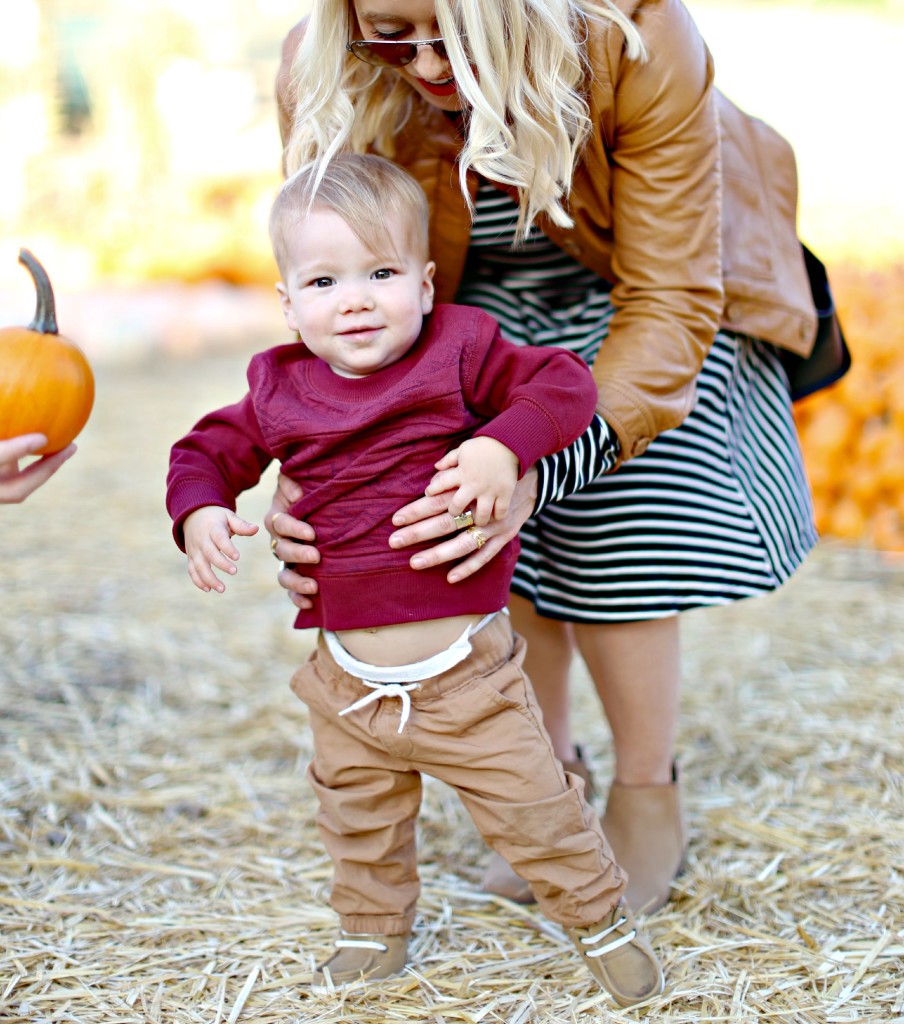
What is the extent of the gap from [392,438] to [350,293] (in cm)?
22

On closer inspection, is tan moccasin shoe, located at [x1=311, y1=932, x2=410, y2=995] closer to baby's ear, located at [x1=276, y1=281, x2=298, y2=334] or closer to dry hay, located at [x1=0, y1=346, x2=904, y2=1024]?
dry hay, located at [x1=0, y1=346, x2=904, y2=1024]

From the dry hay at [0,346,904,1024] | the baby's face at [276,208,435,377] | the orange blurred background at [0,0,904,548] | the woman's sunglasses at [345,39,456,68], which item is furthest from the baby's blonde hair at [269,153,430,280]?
the orange blurred background at [0,0,904,548]

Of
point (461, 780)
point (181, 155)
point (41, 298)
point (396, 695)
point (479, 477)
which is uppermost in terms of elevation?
point (41, 298)

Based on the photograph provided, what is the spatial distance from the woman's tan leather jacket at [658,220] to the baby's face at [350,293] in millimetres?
329

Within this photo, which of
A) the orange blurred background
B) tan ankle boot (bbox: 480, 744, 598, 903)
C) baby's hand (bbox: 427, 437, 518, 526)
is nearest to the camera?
baby's hand (bbox: 427, 437, 518, 526)

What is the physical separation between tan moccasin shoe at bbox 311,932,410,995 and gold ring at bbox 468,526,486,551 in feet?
2.21

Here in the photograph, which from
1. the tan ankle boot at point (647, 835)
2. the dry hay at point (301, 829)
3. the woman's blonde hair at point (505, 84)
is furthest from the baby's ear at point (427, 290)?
the dry hay at point (301, 829)

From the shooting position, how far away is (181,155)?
9.38m

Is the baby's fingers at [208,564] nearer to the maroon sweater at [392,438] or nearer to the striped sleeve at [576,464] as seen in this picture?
the maroon sweater at [392,438]

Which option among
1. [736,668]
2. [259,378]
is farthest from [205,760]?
[736,668]

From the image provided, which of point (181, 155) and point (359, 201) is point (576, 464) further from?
point (181, 155)

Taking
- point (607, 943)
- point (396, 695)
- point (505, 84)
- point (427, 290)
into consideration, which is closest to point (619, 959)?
point (607, 943)

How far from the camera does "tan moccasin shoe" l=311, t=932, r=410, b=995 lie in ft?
5.88

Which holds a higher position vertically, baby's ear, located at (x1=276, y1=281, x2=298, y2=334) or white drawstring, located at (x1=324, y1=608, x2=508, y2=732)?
baby's ear, located at (x1=276, y1=281, x2=298, y2=334)
